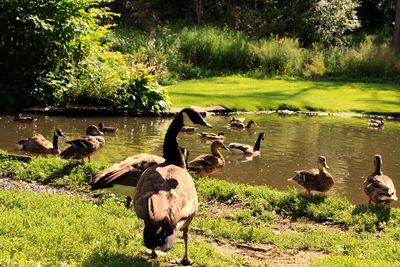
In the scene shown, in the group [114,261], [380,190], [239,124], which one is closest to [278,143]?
[239,124]

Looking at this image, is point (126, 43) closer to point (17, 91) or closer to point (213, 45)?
point (213, 45)

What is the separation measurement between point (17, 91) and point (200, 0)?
92.7ft

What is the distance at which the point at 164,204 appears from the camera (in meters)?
6.16

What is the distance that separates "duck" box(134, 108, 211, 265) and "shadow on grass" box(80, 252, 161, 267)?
183 millimetres

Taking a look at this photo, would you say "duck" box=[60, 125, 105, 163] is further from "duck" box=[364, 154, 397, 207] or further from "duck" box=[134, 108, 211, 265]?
"duck" box=[364, 154, 397, 207]

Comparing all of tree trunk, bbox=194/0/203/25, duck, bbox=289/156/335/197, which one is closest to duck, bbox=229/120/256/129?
duck, bbox=289/156/335/197

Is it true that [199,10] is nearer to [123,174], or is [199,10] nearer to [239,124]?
[239,124]

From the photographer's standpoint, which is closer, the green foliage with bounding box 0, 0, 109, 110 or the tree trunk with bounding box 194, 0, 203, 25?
the green foliage with bounding box 0, 0, 109, 110

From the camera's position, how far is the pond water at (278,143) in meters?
13.4

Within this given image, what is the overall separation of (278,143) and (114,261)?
11308 mm

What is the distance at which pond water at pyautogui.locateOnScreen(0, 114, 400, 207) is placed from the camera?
13445mm

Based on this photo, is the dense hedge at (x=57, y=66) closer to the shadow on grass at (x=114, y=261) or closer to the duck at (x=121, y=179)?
the duck at (x=121, y=179)

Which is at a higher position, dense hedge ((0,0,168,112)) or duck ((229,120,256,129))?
dense hedge ((0,0,168,112))

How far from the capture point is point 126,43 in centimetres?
3425
